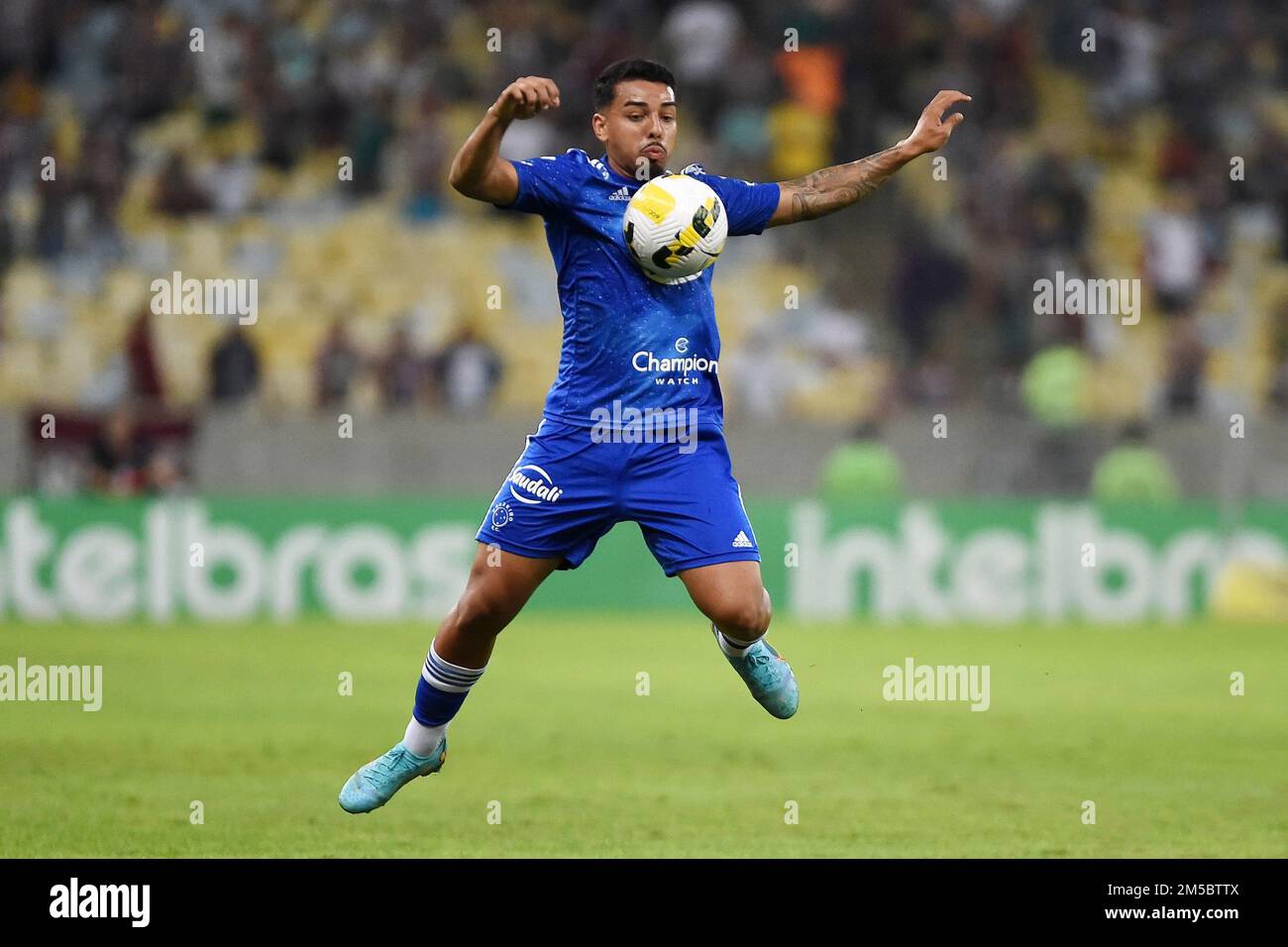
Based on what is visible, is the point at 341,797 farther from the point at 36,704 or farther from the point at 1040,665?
the point at 1040,665

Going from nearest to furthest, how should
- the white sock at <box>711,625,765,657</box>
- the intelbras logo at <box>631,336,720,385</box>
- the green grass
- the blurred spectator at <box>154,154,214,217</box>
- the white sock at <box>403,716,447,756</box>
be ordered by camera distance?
1. the intelbras logo at <box>631,336,720,385</box>
2. the white sock at <box>711,625,765,657</box>
3. the white sock at <box>403,716,447,756</box>
4. the green grass
5. the blurred spectator at <box>154,154,214,217</box>

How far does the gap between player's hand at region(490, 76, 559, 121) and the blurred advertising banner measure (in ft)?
33.4

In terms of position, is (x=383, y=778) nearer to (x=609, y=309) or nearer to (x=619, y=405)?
(x=619, y=405)

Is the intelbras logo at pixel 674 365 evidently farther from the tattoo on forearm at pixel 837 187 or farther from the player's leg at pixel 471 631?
the player's leg at pixel 471 631

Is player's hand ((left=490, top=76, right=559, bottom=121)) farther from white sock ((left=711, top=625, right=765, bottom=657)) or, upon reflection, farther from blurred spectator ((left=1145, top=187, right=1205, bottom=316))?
blurred spectator ((left=1145, top=187, right=1205, bottom=316))

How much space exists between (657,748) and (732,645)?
3.26 meters

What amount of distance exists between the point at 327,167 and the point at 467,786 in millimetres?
13045

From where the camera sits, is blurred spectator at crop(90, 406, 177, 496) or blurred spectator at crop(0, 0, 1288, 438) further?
blurred spectator at crop(0, 0, 1288, 438)

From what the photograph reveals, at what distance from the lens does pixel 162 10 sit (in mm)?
21688

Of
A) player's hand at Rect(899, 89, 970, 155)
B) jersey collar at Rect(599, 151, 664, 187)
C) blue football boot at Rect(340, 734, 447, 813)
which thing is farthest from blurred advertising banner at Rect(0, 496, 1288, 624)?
jersey collar at Rect(599, 151, 664, 187)

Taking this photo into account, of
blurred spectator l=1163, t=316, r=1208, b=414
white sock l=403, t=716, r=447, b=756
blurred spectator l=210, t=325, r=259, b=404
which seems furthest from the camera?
blurred spectator l=1163, t=316, r=1208, b=414

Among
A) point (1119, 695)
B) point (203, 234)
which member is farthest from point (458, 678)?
point (203, 234)

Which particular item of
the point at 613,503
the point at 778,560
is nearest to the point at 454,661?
the point at 613,503
